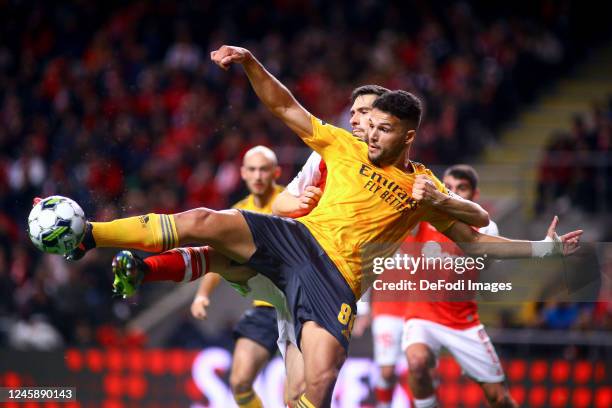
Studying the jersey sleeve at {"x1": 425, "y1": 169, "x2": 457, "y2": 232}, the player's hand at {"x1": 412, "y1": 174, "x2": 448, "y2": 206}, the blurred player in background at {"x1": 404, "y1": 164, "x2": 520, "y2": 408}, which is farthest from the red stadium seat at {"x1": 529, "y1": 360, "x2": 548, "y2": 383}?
the player's hand at {"x1": 412, "y1": 174, "x2": 448, "y2": 206}

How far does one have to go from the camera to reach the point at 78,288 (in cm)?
1361

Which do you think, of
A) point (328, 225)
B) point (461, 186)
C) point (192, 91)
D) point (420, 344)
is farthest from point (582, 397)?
point (192, 91)

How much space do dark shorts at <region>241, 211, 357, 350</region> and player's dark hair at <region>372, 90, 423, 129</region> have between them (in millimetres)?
920

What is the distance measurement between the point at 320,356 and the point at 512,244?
5.28 feet

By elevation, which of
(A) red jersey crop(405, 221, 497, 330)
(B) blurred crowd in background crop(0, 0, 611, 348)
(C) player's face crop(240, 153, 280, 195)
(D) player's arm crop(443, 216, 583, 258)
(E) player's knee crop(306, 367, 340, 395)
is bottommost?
(E) player's knee crop(306, 367, 340, 395)

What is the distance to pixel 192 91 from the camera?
55.1ft

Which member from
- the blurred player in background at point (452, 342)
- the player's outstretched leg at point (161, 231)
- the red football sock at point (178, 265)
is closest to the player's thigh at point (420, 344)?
the blurred player in background at point (452, 342)

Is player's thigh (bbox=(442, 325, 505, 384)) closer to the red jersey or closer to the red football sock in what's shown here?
the red jersey

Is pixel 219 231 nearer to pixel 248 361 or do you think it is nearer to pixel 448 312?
pixel 248 361

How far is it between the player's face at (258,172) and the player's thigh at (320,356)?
102 inches

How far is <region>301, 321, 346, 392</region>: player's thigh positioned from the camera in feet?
19.9

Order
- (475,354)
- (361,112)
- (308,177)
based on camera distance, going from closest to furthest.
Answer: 1. (308,177)
2. (361,112)
3. (475,354)

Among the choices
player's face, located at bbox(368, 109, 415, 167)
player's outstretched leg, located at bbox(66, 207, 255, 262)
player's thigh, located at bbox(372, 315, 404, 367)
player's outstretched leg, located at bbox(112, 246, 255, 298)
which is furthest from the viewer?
player's thigh, located at bbox(372, 315, 404, 367)

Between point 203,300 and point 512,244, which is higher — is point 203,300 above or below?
above
